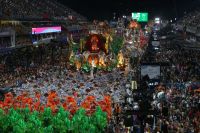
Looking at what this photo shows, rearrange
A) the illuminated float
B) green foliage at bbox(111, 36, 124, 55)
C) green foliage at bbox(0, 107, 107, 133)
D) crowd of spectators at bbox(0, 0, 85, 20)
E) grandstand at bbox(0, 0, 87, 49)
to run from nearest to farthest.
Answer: green foliage at bbox(0, 107, 107, 133), the illuminated float, grandstand at bbox(0, 0, 87, 49), green foliage at bbox(111, 36, 124, 55), crowd of spectators at bbox(0, 0, 85, 20)

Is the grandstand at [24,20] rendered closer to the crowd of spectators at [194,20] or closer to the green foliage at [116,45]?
the green foliage at [116,45]

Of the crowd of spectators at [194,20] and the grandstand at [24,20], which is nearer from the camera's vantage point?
the grandstand at [24,20]

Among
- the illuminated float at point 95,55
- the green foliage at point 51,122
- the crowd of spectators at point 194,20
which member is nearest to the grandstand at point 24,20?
the illuminated float at point 95,55

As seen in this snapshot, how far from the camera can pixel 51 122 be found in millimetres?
27688

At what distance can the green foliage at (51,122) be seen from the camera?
25.8 meters

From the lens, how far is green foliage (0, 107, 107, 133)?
84.6ft

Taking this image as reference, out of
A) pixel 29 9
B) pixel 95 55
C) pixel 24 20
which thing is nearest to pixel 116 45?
pixel 95 55

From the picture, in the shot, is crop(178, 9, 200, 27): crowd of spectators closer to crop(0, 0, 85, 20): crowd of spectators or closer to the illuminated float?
the illuminated float

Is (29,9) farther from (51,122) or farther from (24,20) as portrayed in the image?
(51,122)

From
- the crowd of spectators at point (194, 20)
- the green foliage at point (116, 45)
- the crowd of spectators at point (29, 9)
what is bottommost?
the green foliage at point (116, 45)

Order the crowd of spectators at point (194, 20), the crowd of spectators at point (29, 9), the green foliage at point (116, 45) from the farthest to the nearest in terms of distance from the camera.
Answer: the crowd of spectators at point (194, 20) < the crowd of spectators at point (29, 9) < the green foliage at point (116, 45)

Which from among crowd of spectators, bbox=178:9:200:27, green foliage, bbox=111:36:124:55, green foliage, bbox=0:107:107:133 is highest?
crowd of spectators, bbox=178:9:200:27

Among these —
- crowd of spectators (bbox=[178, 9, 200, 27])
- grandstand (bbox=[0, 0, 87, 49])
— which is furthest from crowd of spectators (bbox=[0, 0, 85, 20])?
crowd of spectators (bbox=[178, 9, 200, 27])

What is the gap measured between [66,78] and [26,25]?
30701mm
